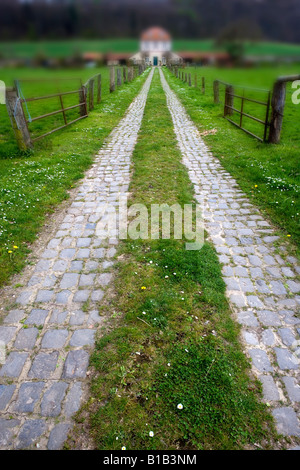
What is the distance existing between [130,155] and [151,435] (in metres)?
7.13

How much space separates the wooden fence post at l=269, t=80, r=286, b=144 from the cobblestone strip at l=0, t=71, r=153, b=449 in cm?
592

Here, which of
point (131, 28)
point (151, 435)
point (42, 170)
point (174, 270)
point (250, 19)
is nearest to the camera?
point (131, 28)

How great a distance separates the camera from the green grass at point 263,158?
4.03 m

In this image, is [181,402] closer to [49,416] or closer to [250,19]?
[49,416]

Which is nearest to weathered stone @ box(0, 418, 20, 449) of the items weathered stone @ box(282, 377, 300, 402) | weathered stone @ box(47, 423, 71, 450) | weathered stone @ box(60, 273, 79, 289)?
weathered stone @ box(47, 423, 71, 450)

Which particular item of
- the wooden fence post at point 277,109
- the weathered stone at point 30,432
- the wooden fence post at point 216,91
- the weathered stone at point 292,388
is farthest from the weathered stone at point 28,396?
the wooden fence post at point 216,91

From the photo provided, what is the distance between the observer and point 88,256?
4051 mm

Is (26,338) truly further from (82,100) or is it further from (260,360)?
(82,100)

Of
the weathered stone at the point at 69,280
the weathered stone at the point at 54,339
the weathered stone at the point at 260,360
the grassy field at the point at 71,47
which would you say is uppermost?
the grassy field at the point at 71,47

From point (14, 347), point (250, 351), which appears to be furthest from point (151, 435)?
point (14, 347)

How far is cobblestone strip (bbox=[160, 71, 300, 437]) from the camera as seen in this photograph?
8.15ft

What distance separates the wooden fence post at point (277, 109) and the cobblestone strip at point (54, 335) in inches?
233

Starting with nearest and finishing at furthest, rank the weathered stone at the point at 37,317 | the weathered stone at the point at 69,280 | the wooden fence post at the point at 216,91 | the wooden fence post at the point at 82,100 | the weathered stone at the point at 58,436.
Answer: the weathered stone at the point at 58,436, the weathered stone at the point at 37,317, the weathered stone at the point at 69,280, the wooden fence post at the point at 82,100, the wooden fence post at the point at 216,91

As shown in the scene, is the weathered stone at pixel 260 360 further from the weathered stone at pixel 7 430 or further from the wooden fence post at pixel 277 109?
the wooden fence post at pixel 277 109
